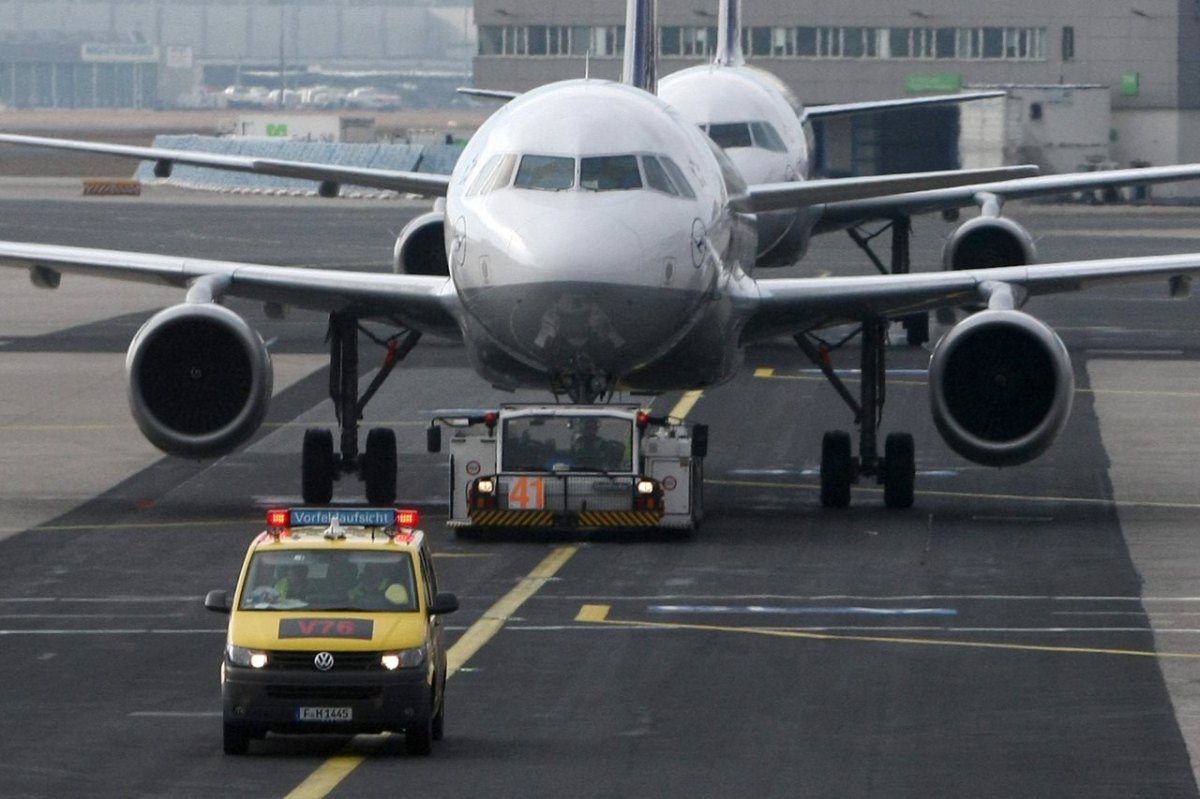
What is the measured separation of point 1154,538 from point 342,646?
48.1 ft

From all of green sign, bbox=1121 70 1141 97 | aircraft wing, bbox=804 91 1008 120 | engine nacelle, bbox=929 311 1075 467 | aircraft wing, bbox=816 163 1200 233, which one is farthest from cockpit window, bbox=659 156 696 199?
green sign, bbox=1121 70 1141 97

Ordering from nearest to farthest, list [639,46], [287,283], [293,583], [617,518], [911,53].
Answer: [293,583], [617,518], [287,283], [639,46], [911,53]

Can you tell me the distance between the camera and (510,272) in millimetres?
28625

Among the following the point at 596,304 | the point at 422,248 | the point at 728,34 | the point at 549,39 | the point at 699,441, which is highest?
the point at 549,39

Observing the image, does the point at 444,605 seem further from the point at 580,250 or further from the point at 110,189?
the point at 110,189

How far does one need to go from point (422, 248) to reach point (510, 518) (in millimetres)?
18214

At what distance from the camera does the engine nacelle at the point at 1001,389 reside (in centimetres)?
3058

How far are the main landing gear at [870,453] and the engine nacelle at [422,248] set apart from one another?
14.9 meters

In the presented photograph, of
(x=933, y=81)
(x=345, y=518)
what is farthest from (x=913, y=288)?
(x=933, y=81)

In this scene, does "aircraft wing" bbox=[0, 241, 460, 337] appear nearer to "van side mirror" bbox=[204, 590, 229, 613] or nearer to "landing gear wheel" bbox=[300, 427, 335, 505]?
"landing gear wheel" bbox=[300, 427, 335, 505]

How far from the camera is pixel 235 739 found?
17.9m

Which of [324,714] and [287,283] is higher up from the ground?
[287,283]

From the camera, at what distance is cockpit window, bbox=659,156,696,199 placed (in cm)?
3008

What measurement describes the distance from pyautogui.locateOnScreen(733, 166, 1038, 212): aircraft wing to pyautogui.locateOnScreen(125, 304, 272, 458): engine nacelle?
289 inches
